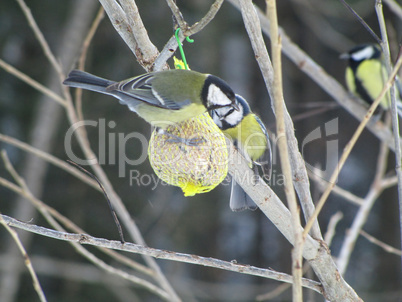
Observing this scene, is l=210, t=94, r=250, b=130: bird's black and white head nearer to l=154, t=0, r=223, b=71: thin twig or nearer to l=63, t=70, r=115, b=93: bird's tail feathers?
l=63, t=70, r=115, b=93: bird's tail feathers

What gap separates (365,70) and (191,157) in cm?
250

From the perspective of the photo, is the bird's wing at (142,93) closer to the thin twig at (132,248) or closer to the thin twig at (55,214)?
the thin twig at (55,214)

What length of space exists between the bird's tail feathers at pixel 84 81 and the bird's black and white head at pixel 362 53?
2.40m

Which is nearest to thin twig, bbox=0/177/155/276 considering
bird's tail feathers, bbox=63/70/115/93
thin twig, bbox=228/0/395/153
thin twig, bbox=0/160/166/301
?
thin twig, bbox=0/160/166/301

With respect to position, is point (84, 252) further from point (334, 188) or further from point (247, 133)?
point (247, 133)

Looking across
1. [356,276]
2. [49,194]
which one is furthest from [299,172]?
[356,276]

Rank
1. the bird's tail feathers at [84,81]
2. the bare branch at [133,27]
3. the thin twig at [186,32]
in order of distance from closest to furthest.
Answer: the thin twig at [186,32] → the bare branch at [133,27] → the bird's tail feathers at [84,81]

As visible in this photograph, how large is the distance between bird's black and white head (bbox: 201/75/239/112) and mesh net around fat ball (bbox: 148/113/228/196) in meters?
0.18

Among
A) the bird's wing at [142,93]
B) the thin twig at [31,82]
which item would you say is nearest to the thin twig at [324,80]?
the bird's wing at [142,93]

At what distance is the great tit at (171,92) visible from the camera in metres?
1.94

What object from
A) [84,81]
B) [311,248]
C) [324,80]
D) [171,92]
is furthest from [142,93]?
[324,80]

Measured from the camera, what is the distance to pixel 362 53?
12.2 ft

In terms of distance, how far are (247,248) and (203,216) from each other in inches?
29.8

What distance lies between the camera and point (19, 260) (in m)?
3.67
